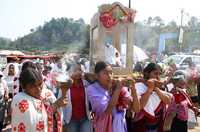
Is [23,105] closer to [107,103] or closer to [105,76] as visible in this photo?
[107,103]

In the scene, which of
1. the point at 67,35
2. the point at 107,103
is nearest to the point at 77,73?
the point at 107,103

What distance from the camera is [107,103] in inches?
168

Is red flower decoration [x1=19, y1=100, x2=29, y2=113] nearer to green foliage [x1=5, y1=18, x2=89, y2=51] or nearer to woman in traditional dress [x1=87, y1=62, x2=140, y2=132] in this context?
woman in traditional dress [x1=87, y1=62, x2=140, y2=132]

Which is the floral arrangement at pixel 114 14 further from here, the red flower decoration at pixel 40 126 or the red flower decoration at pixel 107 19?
the red flower decoration at pixel 40 126

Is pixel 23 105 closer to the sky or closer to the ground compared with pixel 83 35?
closer to the ground

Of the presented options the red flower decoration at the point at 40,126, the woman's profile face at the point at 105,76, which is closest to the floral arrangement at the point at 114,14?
the woman's profile face at the point at 105,76

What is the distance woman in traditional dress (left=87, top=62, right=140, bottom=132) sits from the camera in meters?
4.28

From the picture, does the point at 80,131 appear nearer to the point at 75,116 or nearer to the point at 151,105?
the point at 75,116

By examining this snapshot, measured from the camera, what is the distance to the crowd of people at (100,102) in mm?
3555

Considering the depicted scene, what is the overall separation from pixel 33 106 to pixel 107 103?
0.99 metres

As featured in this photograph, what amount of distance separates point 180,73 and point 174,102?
0.46 metres

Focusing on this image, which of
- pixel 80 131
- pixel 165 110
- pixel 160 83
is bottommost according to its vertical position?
pixel 80 131

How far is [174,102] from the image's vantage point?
5250 millimetres

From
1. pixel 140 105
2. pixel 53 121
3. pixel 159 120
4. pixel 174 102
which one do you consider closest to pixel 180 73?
pixel 174 102
